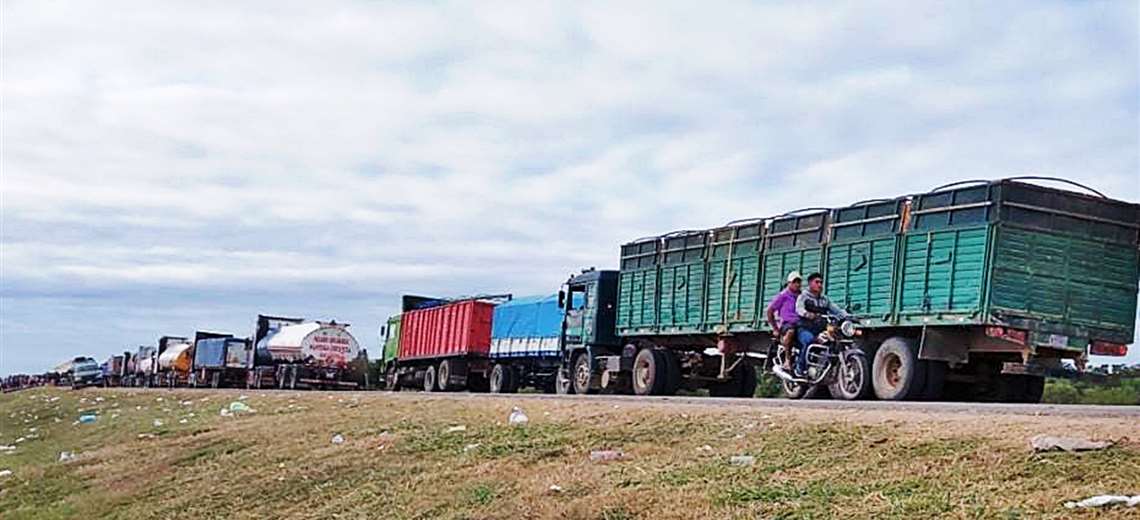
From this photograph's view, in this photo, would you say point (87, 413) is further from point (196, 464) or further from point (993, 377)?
point (993, 377)

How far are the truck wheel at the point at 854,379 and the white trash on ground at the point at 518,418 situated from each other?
4465 millimetres

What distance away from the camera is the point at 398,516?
10.7m

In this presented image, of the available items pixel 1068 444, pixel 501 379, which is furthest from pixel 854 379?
pixel 501 379

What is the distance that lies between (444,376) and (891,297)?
21571 millimetres

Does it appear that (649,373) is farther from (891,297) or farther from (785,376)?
(785,376)

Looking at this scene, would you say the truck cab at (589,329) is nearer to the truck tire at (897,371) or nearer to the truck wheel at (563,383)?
the truck wheel at (563,383)

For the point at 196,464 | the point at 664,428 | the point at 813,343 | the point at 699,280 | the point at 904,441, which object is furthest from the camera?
the point at 699,280

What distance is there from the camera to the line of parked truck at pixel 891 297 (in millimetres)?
17156

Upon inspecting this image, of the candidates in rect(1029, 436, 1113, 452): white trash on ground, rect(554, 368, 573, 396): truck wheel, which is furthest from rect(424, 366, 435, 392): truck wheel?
rect(1029, 436, 1113, 452): white trash on ground

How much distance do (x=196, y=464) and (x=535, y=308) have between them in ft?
59.2

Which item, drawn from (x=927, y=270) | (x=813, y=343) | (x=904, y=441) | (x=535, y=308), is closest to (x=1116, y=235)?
(x=927, y=270)

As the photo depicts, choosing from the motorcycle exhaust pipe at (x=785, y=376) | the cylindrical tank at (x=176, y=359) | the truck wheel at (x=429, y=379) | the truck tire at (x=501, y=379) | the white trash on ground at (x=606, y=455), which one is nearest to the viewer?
the white trash on ground at (x=606, y=455)

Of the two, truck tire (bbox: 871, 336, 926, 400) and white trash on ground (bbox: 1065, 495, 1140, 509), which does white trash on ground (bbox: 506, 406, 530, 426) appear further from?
white trash on ground (bbox: 1065, 495, 1140, 509)

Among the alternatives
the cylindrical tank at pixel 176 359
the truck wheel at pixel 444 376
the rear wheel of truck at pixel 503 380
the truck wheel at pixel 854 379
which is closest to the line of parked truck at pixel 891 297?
the truck wheel at pixel 854 379
